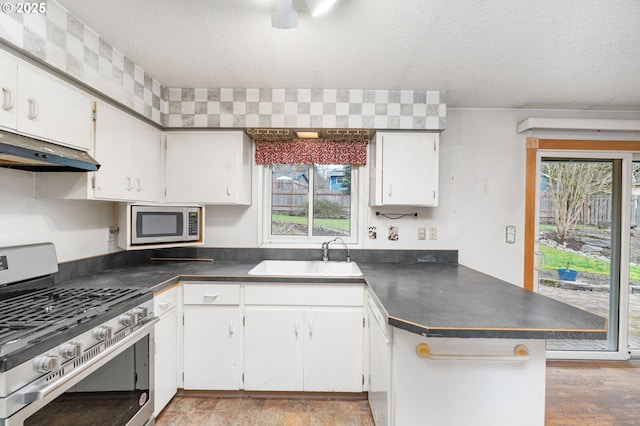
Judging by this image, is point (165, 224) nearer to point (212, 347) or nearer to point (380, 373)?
point (212, 347)

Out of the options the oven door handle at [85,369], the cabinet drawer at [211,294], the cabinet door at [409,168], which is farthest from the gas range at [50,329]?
the cabinet door at [409,168]

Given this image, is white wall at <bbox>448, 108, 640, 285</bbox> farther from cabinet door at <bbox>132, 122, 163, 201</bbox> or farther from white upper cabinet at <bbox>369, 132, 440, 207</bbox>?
cabinet door at <bbox>132, 122, 163, 201</bbox>

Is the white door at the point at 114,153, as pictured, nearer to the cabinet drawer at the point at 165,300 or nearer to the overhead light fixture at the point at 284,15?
the cabinet drawer at the point at 165,300

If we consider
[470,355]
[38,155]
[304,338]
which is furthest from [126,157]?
[470,355]

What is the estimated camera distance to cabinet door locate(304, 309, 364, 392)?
2061 mm

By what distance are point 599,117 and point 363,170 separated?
225 centimetres

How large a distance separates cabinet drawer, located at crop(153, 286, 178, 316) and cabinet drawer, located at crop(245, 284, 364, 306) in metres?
0.47

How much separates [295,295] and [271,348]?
41cm

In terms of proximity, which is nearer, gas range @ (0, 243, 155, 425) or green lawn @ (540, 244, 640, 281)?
gas range @ (0, 243, 155, 425)

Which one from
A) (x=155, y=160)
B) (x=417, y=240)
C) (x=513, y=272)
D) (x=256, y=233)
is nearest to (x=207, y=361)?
(x=256, y=233)

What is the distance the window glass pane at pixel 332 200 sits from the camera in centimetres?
277

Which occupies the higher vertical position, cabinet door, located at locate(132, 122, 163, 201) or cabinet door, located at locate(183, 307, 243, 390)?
cabinet door, located at locate(132, 122, 163, 201)

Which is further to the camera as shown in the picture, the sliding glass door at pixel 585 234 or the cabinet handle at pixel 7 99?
the sliding glass door at pixel 585 234

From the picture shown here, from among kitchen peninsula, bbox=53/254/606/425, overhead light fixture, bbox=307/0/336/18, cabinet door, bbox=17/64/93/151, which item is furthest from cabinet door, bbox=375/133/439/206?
cabinet door, bbox=17/64/93/151
